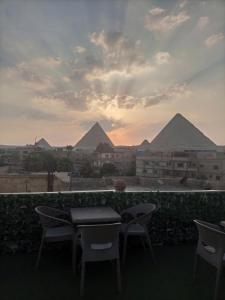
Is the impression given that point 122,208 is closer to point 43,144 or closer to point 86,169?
point 86,169

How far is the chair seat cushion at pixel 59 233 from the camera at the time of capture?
3.25m

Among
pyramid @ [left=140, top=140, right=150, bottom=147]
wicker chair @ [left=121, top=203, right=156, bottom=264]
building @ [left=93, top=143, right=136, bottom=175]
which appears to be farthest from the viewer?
pyramid @ [left=140, top=140, right=150, bottom=147]

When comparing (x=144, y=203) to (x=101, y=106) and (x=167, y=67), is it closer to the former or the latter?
(x=101, y=106)

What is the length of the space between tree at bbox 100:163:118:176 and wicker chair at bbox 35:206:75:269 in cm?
139

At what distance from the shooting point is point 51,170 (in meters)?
4.64

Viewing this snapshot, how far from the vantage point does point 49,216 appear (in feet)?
10.7

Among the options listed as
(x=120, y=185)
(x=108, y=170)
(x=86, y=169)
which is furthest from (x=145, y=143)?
(x=120, y=185)

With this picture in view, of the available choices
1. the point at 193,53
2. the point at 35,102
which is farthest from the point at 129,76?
the point at 35,102

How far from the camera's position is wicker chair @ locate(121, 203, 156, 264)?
11.1 feet

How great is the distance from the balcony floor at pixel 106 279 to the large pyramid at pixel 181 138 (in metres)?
2.38

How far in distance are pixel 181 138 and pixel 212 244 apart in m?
3.21

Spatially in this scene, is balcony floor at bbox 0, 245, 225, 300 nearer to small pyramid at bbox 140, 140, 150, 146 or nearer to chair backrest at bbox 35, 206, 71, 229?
chair backrest at bbox 35, 206, 71, 229

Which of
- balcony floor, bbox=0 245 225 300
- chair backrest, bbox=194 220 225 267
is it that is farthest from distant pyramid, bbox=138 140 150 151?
chair backrest, bbox=194 220 225 267

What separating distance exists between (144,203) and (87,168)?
4.77 ft
